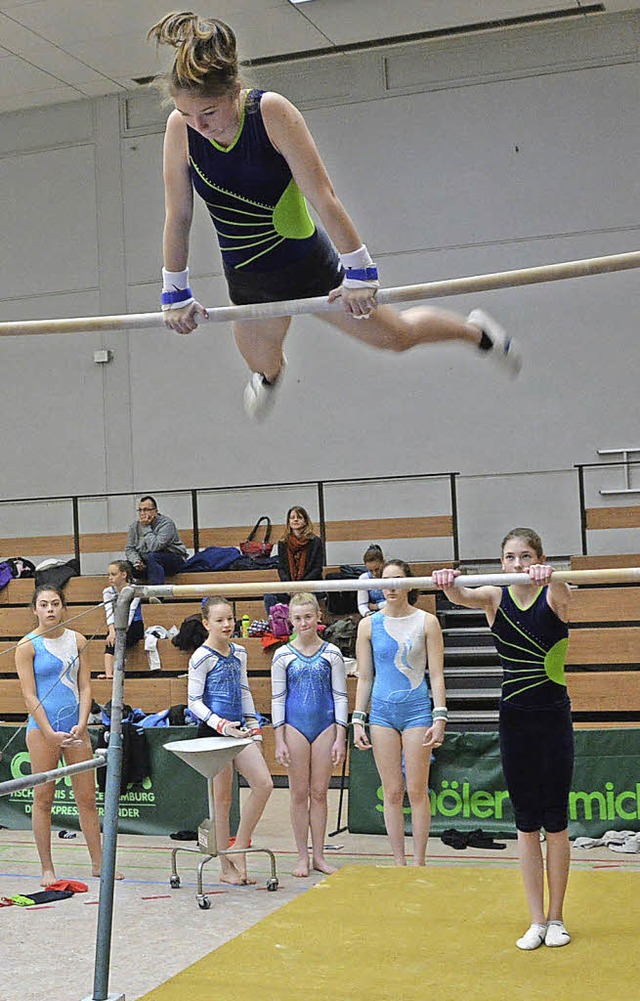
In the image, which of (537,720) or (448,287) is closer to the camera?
(448,287)

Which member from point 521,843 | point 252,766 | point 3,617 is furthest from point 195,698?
point 3,617

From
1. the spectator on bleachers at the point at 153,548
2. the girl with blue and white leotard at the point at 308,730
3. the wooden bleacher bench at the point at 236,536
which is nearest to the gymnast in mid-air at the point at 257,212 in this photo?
the girl with blue and white leotard at the point at 308,730

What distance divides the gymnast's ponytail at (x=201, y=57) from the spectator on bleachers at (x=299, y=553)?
17.7ft

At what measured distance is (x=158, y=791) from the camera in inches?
248

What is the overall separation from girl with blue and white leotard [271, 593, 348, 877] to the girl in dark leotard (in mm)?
1641

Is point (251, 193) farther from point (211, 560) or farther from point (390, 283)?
point (390, 283)

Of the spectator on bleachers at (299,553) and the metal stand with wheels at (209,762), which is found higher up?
the spectator on bleachers at (299,553)

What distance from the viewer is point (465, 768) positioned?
19.8 ft

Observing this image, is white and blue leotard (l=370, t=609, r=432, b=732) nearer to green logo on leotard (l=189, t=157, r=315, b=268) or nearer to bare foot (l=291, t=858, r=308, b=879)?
bare foot (l=291, t=858, r=308, b=879)

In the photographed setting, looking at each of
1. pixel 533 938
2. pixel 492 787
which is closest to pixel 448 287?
pixel 533 938

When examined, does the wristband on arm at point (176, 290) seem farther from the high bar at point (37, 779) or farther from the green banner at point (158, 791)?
the green banner at point (158, 791)

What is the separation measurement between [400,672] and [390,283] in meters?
5.97

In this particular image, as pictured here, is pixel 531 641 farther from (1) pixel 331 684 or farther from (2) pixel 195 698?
(2) pixel 195 698

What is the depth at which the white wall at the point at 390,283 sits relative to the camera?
9.83m
